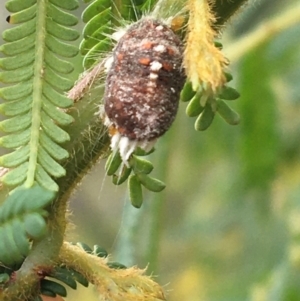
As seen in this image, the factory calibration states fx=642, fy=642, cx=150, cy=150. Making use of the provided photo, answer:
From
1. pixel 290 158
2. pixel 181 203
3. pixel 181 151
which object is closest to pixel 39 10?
pixel 290 158

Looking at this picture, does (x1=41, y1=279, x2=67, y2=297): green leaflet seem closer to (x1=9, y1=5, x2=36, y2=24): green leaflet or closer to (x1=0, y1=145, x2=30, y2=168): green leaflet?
(x1=0, y1=145, x2=30, y2=168): green leaflet

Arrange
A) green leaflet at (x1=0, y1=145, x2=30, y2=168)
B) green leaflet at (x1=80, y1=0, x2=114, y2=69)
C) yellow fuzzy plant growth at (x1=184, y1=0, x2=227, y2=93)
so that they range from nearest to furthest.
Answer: yellow fuzzy plant growth at (x1=184, y1=0, x2=227, y2=93) < green leaflet at (x1=0, y1=145, x2=30, y2=168) < green leaflet at (x1=80, y1=0, x2=114, y2=69)

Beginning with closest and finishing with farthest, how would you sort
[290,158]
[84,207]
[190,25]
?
[190,25] → [290,158] → [84,207]

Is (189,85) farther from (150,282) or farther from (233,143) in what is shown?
(233,143)

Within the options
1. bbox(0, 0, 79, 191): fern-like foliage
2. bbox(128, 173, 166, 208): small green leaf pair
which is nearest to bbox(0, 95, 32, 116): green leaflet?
bbox(0, 0, 79, 191): fern-like foliage

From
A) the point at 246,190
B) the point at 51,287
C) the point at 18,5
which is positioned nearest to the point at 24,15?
the point at 18,5

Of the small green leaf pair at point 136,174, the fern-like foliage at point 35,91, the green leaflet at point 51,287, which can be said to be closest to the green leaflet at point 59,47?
the fern-like foliage at point 35,91

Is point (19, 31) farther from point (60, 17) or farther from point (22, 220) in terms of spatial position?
point (22, 220)
